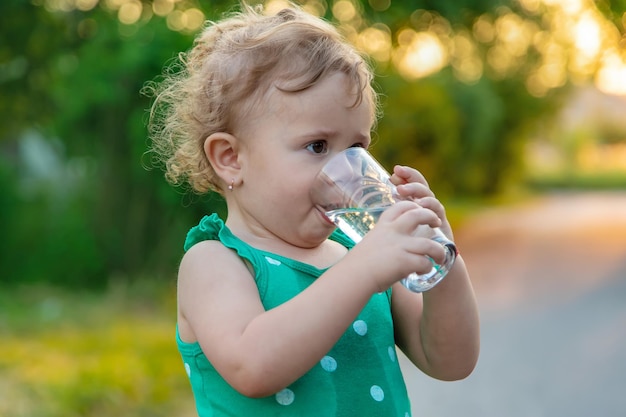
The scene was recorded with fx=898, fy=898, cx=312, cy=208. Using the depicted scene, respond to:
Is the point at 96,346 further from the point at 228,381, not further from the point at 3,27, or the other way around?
the point at 228,381

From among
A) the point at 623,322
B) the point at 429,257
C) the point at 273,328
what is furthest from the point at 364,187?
the point at 623,322

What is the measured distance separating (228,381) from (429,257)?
1.38ft

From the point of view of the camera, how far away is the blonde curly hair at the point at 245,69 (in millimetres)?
1753

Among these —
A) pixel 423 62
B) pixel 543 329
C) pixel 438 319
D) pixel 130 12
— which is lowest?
pixel 423 62

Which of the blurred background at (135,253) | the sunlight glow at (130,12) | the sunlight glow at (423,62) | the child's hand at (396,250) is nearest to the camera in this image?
the child's hand at (396,250)

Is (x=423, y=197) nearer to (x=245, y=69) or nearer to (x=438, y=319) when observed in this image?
(x=438, y=319)

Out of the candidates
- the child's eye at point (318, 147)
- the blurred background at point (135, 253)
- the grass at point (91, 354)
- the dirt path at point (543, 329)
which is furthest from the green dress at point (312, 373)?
the dirt path at point (543, 329)

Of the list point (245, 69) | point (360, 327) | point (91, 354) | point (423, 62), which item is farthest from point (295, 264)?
point (423, 62)

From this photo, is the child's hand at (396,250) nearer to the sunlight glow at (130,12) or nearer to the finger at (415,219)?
the finger at (415,219)

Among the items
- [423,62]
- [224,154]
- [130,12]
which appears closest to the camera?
[224,154]

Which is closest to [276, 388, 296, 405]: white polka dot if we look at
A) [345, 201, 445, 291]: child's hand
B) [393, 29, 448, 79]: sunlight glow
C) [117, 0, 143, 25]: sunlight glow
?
[345, 201, 445, 291]: child's hand

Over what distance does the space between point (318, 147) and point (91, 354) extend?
4.75m

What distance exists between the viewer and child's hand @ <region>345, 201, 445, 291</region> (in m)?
1.50

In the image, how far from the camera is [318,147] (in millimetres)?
1723
